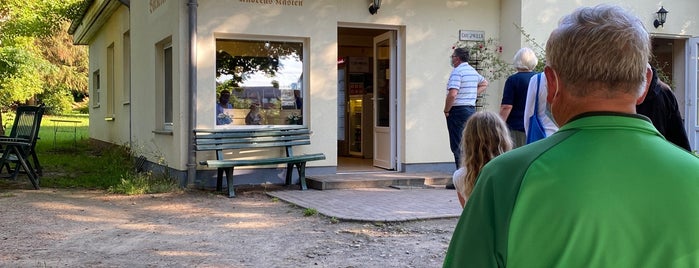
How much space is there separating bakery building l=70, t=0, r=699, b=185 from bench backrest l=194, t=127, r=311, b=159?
0.24 metres

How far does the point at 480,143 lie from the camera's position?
3.24 m

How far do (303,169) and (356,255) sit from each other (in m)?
3.63

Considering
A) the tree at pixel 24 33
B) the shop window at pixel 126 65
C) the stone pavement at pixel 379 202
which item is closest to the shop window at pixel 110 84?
the tree at pixel 24 33

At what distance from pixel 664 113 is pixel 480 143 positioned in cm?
104

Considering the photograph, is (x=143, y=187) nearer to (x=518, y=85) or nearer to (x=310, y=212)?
(x=310, y=212)

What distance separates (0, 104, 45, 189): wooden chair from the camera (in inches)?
325

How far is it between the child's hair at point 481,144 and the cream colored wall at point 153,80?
5746mm

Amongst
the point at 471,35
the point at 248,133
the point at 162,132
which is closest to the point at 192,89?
the point at 248,133

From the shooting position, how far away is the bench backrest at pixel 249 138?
8.10m

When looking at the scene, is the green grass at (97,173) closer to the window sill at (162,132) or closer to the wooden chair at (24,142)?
the wooden chair at (24,142)

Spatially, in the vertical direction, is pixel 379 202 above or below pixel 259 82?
below

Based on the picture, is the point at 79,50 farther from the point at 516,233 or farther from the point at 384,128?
the point at 516,233

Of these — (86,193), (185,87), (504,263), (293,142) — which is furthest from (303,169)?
(504,263)

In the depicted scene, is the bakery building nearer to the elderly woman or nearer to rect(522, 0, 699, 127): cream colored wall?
rect(522, 0, 699, 127): cream colored wall
